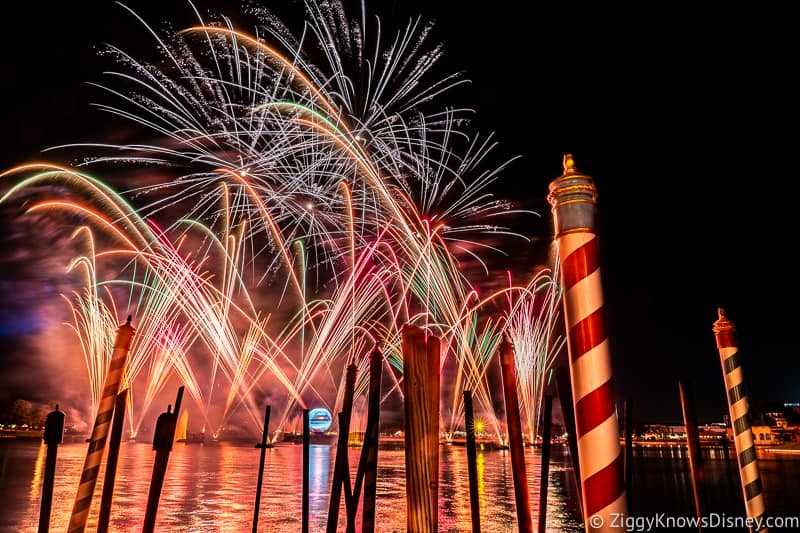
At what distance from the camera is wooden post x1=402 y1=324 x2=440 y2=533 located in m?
2.94

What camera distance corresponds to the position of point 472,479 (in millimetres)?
8352

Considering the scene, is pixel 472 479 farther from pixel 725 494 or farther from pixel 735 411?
pixel 725 494

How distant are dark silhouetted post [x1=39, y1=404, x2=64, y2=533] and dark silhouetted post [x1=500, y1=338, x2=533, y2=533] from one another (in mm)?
5753

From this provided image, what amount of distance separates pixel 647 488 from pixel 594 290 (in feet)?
111

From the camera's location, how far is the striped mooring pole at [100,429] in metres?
5.93

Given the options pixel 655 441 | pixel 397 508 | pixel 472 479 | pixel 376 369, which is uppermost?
pixel 376 369

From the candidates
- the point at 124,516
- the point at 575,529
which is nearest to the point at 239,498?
the point at 124,516

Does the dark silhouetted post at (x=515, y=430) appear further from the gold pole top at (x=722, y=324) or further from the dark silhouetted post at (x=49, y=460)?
the dark silhouetted post at (x=49, y=460)

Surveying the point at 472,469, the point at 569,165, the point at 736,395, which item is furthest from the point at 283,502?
the point at 569,165

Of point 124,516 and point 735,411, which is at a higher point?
point 735,411

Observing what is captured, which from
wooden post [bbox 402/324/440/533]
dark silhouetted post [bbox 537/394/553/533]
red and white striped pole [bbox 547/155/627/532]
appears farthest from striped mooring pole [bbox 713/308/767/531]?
wooden post [bbox 402/324/440/533]

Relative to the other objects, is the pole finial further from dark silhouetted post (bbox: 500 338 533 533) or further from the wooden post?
dark silhouetted post (bbox: 500 338 533 533)

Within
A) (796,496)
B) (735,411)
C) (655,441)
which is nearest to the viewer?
(735,411)

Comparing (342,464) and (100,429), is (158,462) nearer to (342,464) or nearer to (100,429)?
(100,429)
